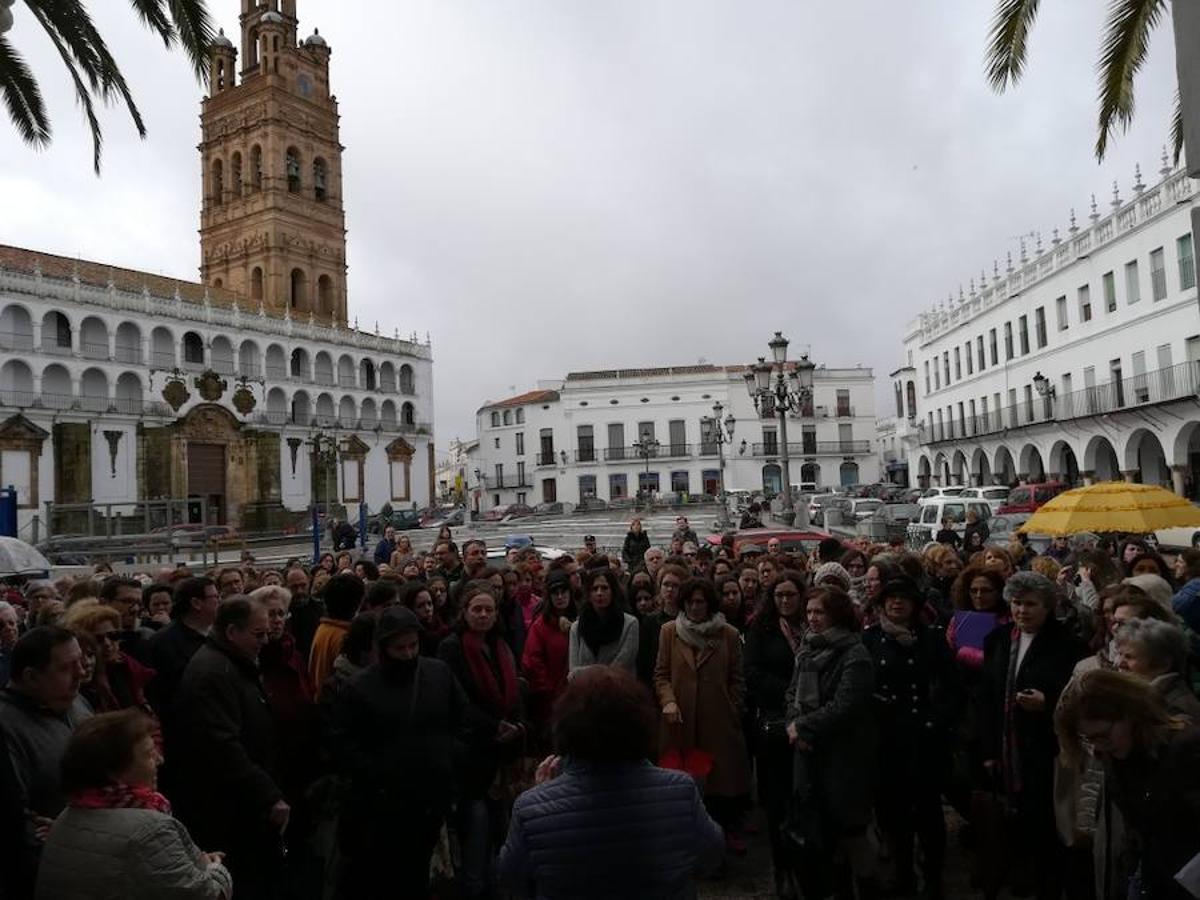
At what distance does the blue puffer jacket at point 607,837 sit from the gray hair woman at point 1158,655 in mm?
1948

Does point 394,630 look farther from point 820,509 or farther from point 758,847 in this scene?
point 820,509

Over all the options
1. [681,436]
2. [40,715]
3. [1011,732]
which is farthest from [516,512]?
[40,715]

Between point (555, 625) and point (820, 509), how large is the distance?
24998 millimetres

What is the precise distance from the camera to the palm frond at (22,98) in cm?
783

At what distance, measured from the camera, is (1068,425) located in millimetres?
30984

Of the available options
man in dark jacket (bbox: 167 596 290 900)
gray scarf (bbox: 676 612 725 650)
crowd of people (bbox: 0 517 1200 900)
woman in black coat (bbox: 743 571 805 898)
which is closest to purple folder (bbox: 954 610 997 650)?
crowd of people (bbox: 0 517 1200 900)

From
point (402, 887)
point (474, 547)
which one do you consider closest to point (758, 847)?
point (402, 887)

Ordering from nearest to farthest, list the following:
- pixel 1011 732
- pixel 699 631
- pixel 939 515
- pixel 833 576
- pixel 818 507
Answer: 1. pixel 1011 732
2. pixel 699 631
3. pixel 833 576
4. pixel 939 515
5. pixel 818 507

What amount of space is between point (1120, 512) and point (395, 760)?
734 cm

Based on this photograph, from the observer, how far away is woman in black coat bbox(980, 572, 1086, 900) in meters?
3.84

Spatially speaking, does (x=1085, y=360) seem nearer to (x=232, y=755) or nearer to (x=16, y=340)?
(x=232, y=755)

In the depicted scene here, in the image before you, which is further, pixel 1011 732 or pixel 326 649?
pixel 326 649

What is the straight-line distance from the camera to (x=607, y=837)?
2.25 metres

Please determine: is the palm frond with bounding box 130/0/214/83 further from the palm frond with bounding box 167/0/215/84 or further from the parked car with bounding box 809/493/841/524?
the parked car with bounding box 809/493/841/524
